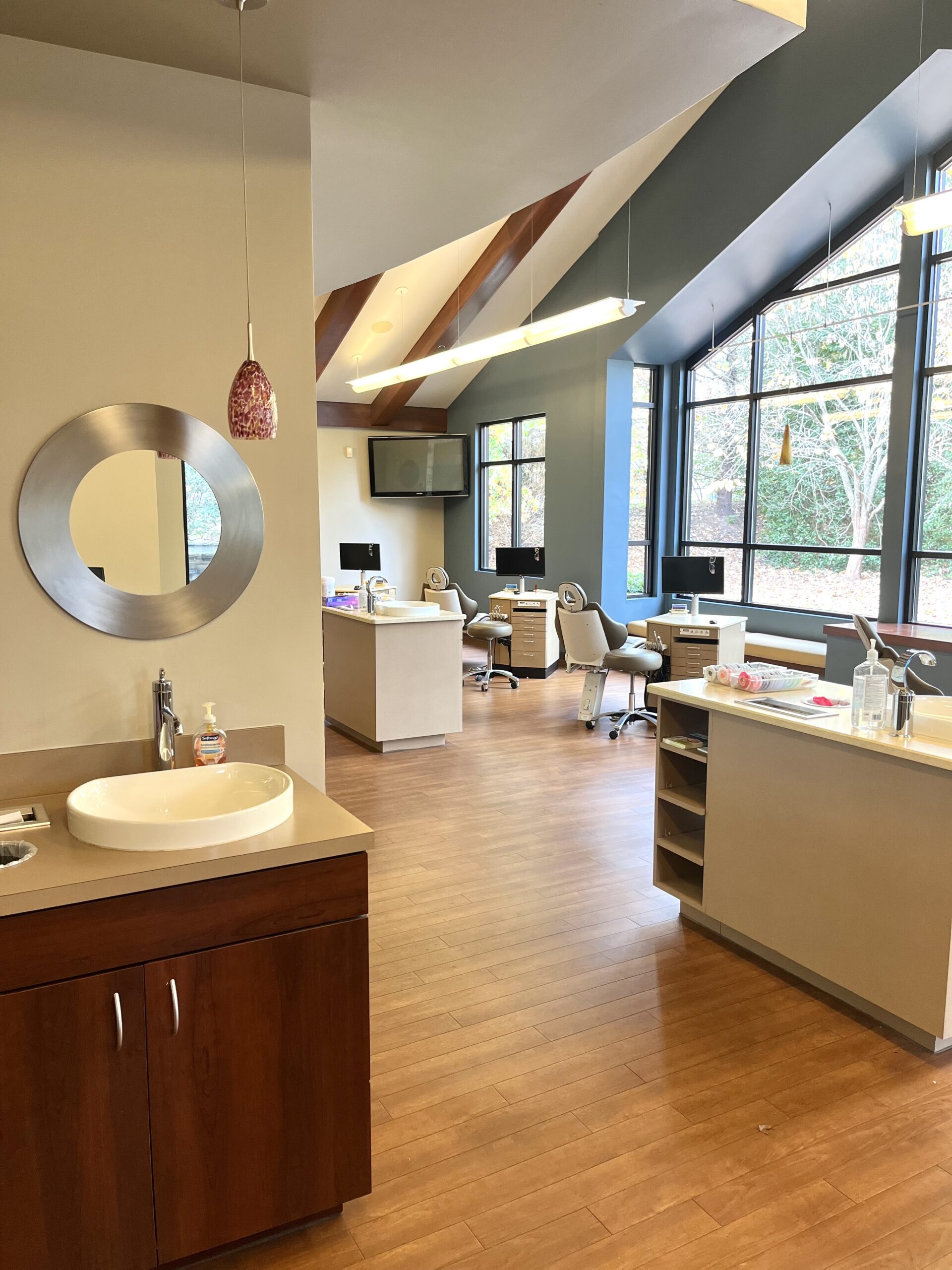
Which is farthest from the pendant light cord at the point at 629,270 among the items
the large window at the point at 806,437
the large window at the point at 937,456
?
the large window at the point at 937,456

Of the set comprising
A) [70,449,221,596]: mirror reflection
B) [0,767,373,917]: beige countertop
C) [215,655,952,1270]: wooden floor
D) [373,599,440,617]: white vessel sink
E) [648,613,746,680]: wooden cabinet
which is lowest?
[215,655,952,1270]: wooden floor

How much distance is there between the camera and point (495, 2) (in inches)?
75.5

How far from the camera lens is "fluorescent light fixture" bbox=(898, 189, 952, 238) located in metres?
3.37

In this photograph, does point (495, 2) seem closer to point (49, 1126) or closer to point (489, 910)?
point (49, 1126)

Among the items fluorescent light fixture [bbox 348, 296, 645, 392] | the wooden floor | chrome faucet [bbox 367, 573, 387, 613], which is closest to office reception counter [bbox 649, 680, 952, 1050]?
the wooden floor

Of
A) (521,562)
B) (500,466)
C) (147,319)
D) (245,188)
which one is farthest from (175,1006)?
(500,466)

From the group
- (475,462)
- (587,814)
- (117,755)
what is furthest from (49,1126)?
(475,462)

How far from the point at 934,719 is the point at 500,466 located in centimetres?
872

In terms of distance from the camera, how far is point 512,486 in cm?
1084

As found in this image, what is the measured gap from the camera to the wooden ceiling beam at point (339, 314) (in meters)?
8.66

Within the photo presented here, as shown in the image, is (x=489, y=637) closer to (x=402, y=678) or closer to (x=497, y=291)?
(x=402, y=678)

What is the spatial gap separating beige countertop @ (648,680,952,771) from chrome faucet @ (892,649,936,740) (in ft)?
0.11

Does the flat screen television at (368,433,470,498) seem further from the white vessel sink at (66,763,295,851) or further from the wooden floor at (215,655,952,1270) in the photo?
the white vessel sink at (66,763,295,851)

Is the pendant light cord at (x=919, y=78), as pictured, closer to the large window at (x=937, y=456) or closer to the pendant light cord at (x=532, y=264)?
the large window at (x=937, y=456)
